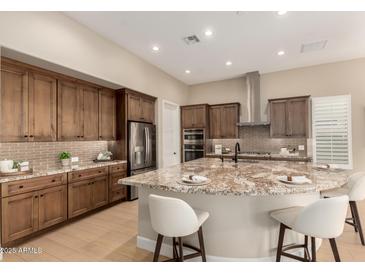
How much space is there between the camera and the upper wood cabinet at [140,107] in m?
4.30

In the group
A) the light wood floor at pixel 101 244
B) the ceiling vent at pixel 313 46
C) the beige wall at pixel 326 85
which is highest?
the ceiling vent at pixel 313 46

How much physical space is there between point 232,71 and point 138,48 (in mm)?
2765

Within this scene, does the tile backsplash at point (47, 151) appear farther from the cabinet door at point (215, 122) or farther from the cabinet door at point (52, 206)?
the cabinet door at point (215, 122)

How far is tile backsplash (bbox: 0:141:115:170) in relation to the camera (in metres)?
2.91

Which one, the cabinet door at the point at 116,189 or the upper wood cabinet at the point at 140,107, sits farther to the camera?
the upper wood cabinet at the point at 140,107

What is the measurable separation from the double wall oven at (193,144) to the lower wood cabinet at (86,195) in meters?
2.97

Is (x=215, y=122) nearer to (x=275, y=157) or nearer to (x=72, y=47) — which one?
(x=275, y=157)

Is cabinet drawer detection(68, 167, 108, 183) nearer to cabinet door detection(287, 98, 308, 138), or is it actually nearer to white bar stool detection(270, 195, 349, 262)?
white bar stool detection(270, 195, 349, 262)

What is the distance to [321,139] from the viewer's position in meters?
5.08

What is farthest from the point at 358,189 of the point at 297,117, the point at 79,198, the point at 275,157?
the point at 79,198

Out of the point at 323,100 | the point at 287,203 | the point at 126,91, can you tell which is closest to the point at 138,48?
the point at 126,91

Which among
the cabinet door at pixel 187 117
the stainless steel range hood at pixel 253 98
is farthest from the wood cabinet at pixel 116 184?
the stainless steel range hood at pixel 253 98

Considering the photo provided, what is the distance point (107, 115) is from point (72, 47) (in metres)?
1.41

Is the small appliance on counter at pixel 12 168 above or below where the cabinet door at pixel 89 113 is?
below
